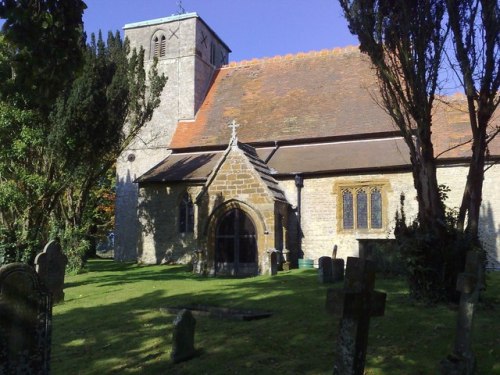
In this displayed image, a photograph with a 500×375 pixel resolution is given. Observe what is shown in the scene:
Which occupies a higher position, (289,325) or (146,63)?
(146,63)

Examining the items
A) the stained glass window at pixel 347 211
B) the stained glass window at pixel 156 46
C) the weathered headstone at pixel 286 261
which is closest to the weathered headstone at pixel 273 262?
the weathered headstone at pixel 286 261

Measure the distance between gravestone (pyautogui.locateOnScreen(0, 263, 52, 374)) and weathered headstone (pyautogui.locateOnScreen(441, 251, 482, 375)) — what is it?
3.89 metres

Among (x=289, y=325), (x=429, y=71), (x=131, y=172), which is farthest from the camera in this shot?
(x=131, y=172)

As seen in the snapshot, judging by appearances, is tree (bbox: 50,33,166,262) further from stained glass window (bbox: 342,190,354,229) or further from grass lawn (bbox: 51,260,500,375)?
stained glass window (bbox: 342,190,354,229)

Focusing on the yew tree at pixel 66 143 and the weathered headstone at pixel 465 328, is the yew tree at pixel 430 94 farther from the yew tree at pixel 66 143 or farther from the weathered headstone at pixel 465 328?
the yew tree at pixel 66 143

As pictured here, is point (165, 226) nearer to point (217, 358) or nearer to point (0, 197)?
point (0, 197)

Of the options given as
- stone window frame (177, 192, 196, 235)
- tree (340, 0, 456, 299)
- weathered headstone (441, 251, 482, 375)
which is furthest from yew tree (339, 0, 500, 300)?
stone window frame (177, 192, 196, 235)

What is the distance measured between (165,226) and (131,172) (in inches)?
209

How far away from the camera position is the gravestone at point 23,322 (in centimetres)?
381

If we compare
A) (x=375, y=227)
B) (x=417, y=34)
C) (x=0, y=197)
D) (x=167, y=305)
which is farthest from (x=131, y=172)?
(x=417, y=34)

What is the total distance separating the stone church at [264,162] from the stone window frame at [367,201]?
0.04 meters

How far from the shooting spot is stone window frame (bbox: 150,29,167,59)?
27.2 metres

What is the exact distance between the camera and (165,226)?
71.8 ft

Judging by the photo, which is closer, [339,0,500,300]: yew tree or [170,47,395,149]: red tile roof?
[339,0,500,300]: yew tree
